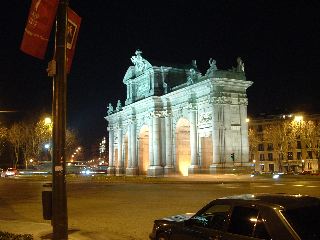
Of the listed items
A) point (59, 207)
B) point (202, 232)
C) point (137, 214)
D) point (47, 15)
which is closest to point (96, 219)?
point (137, 214)

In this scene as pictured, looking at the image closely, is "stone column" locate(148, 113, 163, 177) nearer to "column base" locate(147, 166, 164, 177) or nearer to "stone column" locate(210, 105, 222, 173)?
"column base" locate(147, 166, 164, 177)

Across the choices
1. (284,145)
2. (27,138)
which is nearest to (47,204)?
(284,145)

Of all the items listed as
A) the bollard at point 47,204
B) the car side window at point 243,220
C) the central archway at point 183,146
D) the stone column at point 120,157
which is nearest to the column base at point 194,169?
the central archway at point 183,146

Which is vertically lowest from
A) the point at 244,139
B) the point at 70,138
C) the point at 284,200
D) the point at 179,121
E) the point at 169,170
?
the point at 169,170

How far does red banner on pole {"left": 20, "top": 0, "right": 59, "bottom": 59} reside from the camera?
10281mm

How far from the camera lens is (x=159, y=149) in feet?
Result: 221

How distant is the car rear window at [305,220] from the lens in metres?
6.01

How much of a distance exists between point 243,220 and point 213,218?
2.66 ft

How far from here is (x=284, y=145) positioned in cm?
7988

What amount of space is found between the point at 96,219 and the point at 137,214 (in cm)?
172

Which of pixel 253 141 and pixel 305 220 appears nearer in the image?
pixel 305 220

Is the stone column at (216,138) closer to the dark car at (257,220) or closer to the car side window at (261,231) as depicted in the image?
the dark car at (257,220)

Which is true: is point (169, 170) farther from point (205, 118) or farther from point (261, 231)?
point (261, 231)

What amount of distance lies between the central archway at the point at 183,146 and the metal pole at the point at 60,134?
178ft
